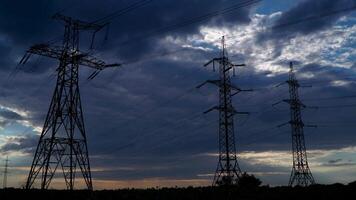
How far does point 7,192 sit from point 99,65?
18.1m

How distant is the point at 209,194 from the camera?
26.7m

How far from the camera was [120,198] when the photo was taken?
28219 mm

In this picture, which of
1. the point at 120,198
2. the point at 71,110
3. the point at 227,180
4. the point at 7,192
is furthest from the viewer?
the point at 227,180

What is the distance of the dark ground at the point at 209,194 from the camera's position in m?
23.4

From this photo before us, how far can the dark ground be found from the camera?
23.4m

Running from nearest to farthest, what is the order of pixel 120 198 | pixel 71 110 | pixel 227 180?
pixel 120 198 < pixel 71 110 < pixel 227 180

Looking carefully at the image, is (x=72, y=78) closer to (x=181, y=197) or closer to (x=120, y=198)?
(x=120, y=198)

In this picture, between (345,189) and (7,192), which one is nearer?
(345,189)

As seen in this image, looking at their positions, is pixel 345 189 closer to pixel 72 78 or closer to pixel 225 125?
pixel 72 78

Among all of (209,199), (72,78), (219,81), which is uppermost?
(219,81)

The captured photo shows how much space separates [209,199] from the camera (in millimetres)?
25562

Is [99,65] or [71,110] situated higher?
[99,65]

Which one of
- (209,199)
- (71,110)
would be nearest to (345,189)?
(209,199)

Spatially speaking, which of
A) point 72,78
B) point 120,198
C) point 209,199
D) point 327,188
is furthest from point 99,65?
point 327,188
